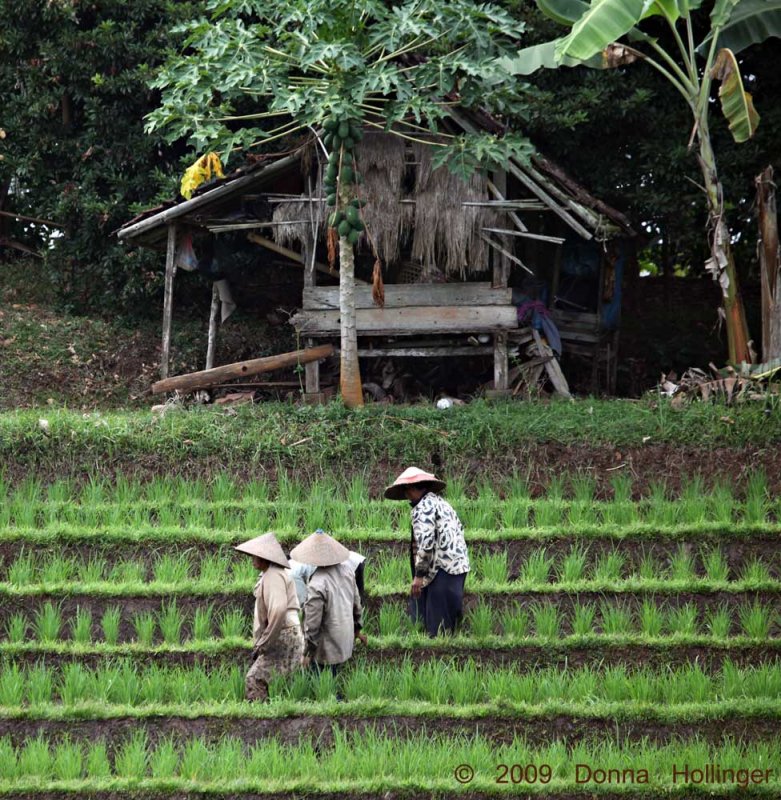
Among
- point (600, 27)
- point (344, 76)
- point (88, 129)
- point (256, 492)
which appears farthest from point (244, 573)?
point (88, 129)

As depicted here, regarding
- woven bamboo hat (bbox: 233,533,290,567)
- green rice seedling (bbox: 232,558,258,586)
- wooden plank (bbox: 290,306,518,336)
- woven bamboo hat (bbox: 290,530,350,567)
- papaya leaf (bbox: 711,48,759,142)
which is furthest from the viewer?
wooden plank (bbox: 290,306,518,336)

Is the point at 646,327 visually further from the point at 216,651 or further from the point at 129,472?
the point at 216,651

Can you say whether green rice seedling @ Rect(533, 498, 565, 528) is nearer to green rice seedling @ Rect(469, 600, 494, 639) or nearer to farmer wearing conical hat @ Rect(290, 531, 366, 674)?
green rice seedling @ Rect(469, 600, 494, 639)

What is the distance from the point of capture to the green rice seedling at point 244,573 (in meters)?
9.58

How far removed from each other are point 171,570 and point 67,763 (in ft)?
8.41

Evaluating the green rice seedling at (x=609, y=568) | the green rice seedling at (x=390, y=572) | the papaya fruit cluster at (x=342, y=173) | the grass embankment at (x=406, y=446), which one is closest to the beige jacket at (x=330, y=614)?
the green rice seedling at (x=390, y=572)

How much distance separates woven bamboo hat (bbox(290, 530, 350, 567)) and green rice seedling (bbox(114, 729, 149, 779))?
1.51m

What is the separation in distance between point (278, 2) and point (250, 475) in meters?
4.52

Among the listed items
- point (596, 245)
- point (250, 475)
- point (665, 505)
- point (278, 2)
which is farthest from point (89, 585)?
point (596, 245)

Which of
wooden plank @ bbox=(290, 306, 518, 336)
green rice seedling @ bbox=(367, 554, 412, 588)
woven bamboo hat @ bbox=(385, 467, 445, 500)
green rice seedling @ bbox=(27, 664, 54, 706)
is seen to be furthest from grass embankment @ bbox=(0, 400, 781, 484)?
green rice seedling @ bbox=(27, 664, 54, 706)

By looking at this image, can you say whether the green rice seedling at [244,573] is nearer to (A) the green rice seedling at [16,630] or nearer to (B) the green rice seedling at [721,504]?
(A) the green rice seedling at [16,630]

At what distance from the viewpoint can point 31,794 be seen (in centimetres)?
718

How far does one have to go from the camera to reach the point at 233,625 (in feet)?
29.6

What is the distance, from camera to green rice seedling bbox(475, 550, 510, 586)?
9664 millimetres
